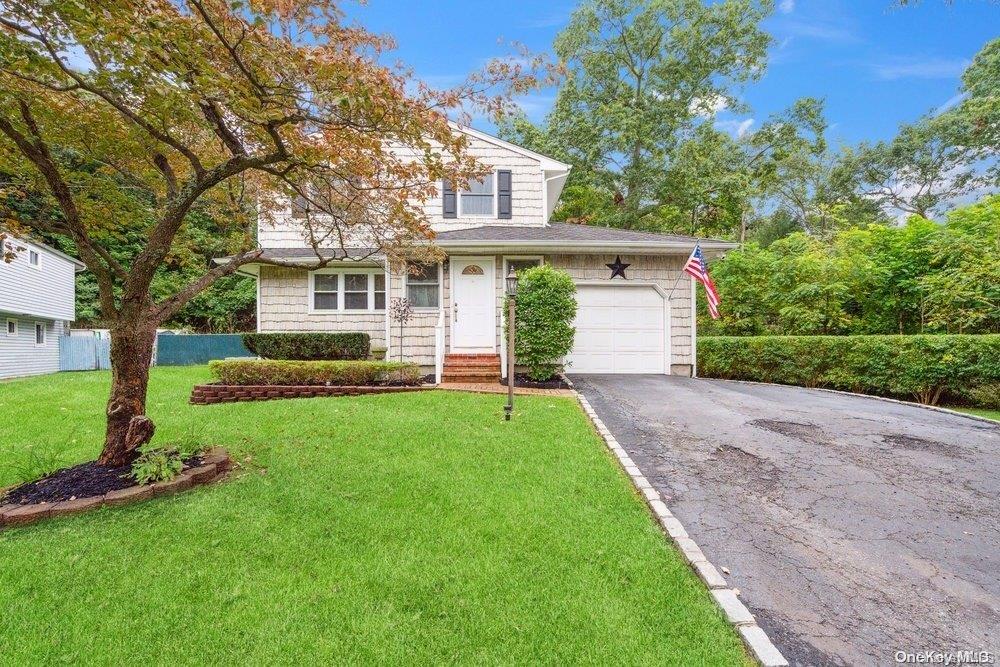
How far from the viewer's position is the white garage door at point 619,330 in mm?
10156

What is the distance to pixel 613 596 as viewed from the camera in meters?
2.28

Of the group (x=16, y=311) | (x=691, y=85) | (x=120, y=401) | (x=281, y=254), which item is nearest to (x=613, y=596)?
(x=120, y=401)

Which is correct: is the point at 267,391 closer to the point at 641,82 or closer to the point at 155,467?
the point at 155,467

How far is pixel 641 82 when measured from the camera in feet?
61.3

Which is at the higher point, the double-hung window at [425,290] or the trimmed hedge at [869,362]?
the double-hung window at [425,290]

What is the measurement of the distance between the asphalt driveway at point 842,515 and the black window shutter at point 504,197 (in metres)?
6.50

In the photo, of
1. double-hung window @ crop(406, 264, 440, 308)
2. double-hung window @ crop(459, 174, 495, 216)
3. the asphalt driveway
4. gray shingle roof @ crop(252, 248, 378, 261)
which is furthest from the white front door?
the asphalt driveway

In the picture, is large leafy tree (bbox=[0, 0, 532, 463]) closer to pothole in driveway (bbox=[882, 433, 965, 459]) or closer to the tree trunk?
the tree trunk

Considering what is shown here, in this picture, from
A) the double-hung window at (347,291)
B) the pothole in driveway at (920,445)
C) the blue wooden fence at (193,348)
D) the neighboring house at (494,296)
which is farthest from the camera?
the blue wooden fence at (193,348)

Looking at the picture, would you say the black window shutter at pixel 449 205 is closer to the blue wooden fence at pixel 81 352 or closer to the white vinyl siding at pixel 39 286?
the white vinyl siding at pixel 39 286

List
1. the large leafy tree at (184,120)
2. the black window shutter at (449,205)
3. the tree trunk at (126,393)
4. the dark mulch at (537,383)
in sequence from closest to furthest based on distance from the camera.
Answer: the large leafy tree at (184,120)
the tree trunk at (126,393)
the dark mulch at (537,383)
the black window shutter at (449,205)

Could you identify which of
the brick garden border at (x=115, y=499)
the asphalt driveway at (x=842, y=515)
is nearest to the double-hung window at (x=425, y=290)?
the asphalt driveway at (x=842, y=515)

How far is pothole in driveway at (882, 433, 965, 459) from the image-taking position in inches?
190

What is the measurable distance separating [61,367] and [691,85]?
26.6 m
